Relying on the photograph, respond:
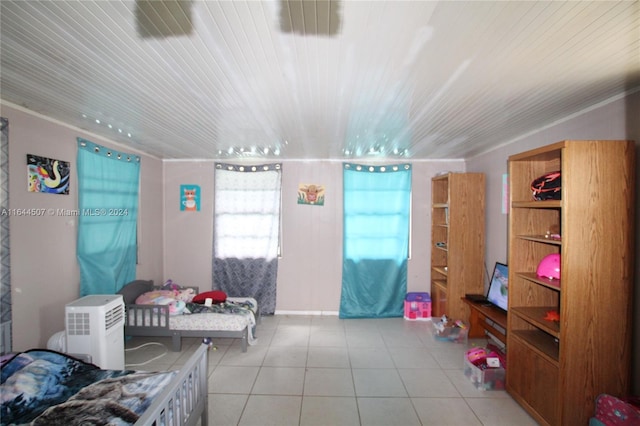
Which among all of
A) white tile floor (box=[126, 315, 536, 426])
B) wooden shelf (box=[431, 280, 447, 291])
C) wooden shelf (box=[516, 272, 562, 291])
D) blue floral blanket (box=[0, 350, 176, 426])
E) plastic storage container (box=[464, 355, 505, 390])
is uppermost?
wooden shelf (box=[516, 272, 562, 291])

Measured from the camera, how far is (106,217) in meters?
3.33

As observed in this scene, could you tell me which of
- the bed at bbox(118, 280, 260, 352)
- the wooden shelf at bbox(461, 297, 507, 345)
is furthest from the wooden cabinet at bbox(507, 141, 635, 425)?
the bed at bbox(118, 280, 260, 352)

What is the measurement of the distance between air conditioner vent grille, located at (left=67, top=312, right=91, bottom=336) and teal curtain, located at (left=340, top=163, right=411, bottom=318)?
10.1 ft

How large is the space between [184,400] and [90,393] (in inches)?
24.3

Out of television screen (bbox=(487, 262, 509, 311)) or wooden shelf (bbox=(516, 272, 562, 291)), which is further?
television screen (bbox=(487, 262, 509, 311))

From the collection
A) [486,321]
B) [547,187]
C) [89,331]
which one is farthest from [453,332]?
[89,331]

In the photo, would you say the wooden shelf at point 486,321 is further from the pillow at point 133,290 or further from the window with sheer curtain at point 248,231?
the pillow at point 133,290

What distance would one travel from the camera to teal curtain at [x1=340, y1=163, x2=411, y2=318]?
445 cm

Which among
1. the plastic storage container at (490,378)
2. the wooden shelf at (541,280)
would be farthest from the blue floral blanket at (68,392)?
the wooden shelf at (541,280)

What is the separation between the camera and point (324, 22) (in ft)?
4.13

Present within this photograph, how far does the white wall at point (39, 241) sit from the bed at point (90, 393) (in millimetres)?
618

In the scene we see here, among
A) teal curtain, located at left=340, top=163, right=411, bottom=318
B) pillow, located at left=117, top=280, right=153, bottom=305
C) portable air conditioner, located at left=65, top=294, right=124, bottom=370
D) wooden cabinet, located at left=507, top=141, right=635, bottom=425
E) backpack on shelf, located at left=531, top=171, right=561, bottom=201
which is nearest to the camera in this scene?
wooden cabinet, located at left=507, top=141, right=635, bottom=425

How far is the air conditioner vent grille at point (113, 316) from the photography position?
2535 mm

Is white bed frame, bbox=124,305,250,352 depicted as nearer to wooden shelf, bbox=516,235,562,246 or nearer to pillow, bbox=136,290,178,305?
pillow, bbox=136,290,178,305
